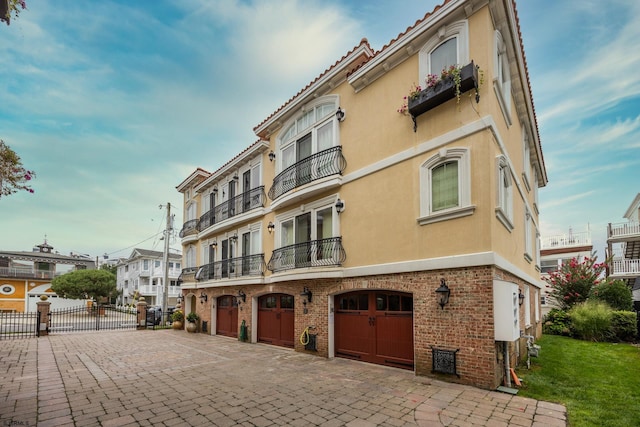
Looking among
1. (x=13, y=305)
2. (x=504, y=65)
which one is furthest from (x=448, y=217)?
(x=13, y=305)

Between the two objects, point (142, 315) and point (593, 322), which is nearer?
point (593, 322)

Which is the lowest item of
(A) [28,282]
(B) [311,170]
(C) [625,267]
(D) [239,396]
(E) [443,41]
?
(A) [28,282]

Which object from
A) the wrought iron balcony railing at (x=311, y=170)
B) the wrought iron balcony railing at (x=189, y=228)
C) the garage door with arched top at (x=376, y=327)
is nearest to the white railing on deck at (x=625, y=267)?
the garage door with arched top at (x=376, y=327)

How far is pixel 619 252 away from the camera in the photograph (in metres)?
28.7

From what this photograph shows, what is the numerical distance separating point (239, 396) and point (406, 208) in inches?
230

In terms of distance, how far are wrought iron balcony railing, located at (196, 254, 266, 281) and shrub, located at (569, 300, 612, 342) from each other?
1331 centimetres

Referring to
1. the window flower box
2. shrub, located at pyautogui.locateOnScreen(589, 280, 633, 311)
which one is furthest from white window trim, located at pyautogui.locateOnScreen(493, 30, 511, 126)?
shrub, located at pyautogui.locateOnScreen(589, 280, 633, 311)

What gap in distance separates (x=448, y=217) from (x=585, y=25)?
7.42 metres

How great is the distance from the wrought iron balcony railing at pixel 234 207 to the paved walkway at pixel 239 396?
6.86m

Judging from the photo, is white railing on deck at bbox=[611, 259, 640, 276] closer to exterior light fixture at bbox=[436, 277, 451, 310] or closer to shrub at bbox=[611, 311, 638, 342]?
shrub at bbox=[611, 311, 638, 342]

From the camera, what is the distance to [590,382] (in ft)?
25.4

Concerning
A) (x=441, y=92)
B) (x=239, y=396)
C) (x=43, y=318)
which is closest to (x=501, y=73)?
(x=441, y=92)

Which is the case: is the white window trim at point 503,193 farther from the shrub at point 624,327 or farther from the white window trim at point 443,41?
the shrub at point 624,327

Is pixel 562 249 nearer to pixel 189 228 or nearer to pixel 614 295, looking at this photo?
pixel 614 295
